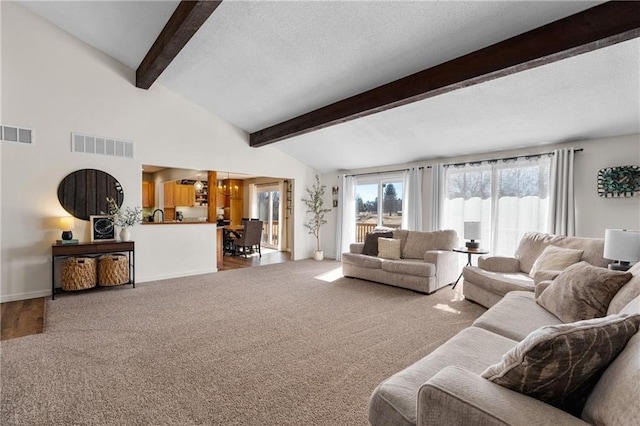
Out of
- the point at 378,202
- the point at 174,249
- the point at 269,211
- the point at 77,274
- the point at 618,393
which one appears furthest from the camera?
the point at 269,211

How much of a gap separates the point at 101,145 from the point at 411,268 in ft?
16.9

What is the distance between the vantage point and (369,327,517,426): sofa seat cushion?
4.01 ft

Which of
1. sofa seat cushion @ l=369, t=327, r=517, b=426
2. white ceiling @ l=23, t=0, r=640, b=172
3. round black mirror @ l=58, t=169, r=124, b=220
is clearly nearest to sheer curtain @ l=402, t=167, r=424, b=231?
white ceiling @ l=23, t=0, r=640, b=172

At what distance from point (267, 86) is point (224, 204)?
6463 mm

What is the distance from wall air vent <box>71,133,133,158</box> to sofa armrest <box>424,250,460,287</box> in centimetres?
511

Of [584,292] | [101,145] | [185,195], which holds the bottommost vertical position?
[584,292]

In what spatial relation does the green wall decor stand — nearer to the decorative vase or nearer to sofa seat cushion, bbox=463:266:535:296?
sofa seat cushion, bbox=463:266:535:296

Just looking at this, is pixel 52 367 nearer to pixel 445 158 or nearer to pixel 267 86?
pixel 267 86

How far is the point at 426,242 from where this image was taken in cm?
516

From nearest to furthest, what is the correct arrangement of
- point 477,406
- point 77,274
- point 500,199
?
point 477,406 → point 77,274 → point 500,199

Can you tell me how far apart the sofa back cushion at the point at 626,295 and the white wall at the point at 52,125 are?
18.8 ft

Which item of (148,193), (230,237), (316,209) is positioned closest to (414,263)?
(316,209)

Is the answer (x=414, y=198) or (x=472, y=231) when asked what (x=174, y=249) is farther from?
(x=472, y=231)

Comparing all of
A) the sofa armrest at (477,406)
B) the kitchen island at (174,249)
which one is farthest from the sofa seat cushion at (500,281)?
the kitchen island at (174,249)
